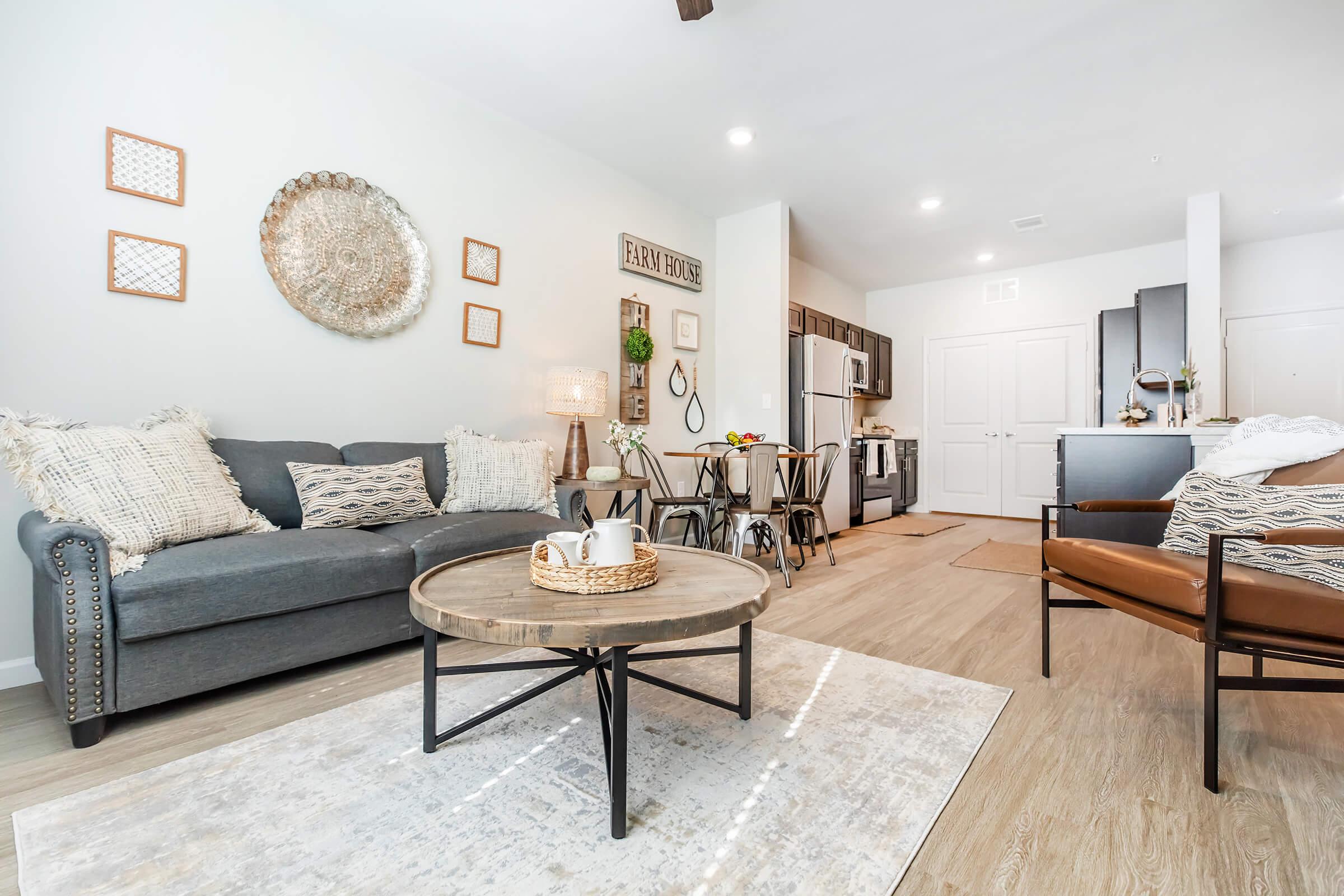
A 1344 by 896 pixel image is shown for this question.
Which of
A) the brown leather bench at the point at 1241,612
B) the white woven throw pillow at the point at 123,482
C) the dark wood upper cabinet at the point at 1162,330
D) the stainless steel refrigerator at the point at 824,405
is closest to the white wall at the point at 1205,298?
the dark wood upper cabinet at the point at 1162,330

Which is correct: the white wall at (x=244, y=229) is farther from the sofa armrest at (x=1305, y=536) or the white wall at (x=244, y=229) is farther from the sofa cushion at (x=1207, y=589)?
the sofa armrest at (x=1305, y=536)

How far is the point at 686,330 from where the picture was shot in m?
4.77

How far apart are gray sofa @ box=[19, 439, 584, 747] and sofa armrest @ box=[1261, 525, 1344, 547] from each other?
7.90 ft

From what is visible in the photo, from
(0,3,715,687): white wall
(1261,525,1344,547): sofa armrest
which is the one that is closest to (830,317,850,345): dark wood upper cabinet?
(0,3,715,687): white wall

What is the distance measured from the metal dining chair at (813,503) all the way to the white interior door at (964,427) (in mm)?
2538

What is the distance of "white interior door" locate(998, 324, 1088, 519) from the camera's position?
6121mm

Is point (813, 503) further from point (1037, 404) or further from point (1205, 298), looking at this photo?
point (1037, 404)

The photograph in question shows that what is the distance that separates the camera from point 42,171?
207cm

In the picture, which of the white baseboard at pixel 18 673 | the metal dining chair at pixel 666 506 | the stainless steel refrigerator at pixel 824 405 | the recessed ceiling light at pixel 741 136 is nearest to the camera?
the white baseboard at pixel 18 673

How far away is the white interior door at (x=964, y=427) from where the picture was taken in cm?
664

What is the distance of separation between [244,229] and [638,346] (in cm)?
235

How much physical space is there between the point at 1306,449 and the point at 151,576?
3.65 metres

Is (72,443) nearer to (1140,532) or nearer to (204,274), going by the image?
(204,274)

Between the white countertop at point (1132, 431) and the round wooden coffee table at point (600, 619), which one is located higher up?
the white countertop at point (1132, 431)
